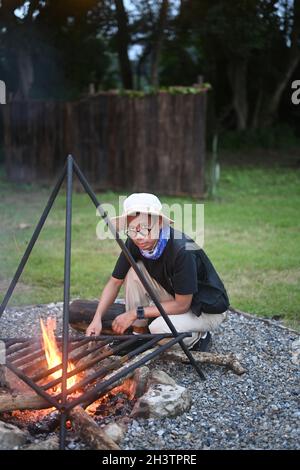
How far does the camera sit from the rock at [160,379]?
3.10m

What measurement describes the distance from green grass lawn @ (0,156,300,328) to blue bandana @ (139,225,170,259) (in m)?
1.65

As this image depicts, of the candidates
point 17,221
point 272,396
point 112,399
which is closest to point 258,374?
point 272,396

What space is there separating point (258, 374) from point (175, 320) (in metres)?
0.57

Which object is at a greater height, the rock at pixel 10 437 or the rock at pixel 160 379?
the rock at pixel 160 379

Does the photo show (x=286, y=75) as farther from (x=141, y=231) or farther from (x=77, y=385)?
(x=77, y=385)

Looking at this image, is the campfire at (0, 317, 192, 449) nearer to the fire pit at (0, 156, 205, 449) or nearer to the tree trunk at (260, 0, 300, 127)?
the fire pit at (0, 156, 205, 449)

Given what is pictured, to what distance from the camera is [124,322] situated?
3.57 meters

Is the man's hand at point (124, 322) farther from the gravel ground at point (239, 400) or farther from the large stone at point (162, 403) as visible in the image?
the large stone at point (162, 403)

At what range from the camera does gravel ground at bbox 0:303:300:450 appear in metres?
2.78

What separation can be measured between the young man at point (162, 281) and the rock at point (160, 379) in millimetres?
416

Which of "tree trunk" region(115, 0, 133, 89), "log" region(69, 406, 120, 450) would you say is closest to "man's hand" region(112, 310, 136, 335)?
"log" region(69, 406, 120, 450)

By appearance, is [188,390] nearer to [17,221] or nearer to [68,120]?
[17,221]

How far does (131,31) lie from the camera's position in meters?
14.7

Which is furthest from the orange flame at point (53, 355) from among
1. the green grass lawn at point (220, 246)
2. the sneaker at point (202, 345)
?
the green grass lawn at point (220, 246)
